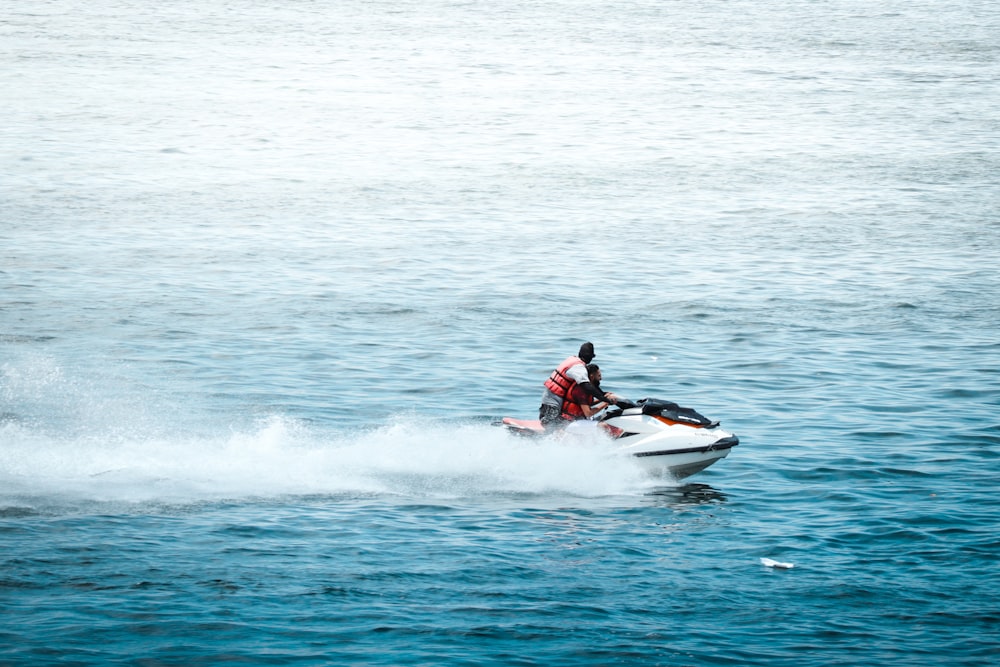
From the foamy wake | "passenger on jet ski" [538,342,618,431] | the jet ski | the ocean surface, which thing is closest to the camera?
the ocean surface

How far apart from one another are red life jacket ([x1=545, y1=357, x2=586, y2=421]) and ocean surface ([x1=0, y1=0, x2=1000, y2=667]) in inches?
20.4

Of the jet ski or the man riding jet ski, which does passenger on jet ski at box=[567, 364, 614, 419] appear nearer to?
the man riding jet ski

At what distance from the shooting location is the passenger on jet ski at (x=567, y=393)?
702 inches

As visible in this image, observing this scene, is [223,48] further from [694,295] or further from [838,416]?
[838,416]

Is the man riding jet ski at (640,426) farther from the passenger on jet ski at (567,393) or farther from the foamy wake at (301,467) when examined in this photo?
the foamy wake at (301,467)

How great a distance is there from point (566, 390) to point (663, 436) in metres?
1.44

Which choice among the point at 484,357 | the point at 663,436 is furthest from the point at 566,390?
the point at 484,357

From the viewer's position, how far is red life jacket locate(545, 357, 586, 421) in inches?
705

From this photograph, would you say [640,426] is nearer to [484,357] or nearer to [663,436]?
[663,436]

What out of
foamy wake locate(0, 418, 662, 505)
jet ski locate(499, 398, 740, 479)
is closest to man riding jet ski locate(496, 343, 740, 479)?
jet ski locate(499, 398, 740, 479)

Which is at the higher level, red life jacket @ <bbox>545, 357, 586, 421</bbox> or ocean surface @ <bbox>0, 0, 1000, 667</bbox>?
red life jacket @ <bbox>545, 357, 586, 421</bbox>

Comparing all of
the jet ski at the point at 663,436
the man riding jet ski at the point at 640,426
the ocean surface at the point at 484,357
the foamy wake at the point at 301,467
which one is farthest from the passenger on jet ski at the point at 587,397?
the ocean surface at the point at 484,357

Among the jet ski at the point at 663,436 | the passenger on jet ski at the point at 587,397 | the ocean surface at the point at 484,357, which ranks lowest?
the ocean surface at the point at 484,357

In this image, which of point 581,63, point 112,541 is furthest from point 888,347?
point 581,63
